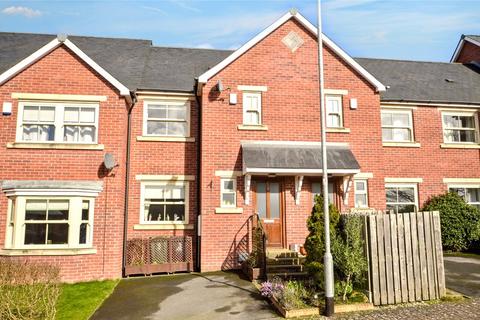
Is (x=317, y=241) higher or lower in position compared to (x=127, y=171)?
lower

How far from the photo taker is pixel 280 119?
1371 cm

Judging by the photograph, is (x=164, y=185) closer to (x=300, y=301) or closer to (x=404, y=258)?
(x=300, y=301)

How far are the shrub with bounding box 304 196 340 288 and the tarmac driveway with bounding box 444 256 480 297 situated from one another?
3.56m

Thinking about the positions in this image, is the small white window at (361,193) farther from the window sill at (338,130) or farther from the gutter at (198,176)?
the gutter at (198,176)

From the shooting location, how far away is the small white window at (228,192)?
13.0 metres

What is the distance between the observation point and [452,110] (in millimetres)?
16047

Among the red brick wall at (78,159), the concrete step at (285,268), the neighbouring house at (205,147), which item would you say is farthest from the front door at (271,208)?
the red brick wall at (78,159)

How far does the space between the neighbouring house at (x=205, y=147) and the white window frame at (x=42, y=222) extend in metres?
0.03

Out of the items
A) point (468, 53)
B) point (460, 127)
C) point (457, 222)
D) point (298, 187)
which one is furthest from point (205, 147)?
point (468, 53)

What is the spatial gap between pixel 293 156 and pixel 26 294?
8676 millimetres

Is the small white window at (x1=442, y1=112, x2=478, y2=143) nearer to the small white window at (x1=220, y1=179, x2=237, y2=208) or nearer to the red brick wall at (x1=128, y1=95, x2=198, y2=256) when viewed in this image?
the small white window at (x1=220, y1=179, x2=237, y2=208)

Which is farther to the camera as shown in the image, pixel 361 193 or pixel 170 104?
pixel 170 104

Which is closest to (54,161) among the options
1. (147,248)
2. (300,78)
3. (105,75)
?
(105,75)

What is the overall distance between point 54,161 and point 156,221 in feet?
12.9
